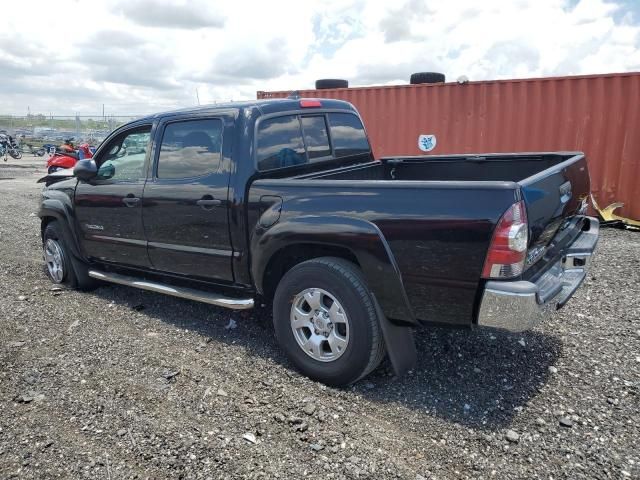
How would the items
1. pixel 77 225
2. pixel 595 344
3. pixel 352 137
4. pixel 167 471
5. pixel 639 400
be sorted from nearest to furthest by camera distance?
pixel 167 471
pixel 639 400
pixel 595 344
pixel 352 137
pixel 77 225

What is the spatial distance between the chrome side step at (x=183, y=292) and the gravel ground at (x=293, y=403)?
34 cm

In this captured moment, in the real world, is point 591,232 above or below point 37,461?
above

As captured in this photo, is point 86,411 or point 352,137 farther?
point 352,137

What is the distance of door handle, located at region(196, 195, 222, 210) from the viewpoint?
12.5 ft

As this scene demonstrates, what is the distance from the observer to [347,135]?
4.73 m

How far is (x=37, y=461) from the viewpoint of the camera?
264cm

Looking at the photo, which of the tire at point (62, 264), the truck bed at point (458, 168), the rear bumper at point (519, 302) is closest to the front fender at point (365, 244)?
the rear bumper at point (519, 302)

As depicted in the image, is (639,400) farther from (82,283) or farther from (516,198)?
(82,283)

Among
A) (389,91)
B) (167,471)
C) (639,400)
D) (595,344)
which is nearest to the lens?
(167,471)

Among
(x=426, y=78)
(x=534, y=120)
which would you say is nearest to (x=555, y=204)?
(x=534, y=120)

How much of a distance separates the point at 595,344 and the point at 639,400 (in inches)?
30.3

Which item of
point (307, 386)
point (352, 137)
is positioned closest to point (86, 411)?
point (307, 386)

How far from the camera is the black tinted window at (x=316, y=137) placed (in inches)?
167

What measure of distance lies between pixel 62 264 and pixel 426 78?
25.2ft
